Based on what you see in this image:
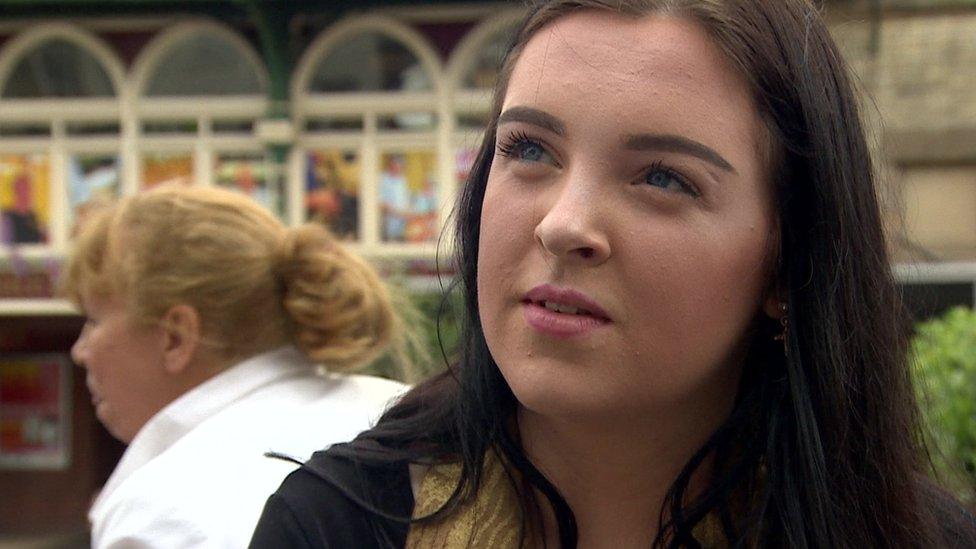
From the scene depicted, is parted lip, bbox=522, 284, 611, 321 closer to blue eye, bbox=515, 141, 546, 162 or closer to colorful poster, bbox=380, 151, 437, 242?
blue eye, bbox=515, 141, 546, 162

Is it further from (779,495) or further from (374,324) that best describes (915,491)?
(374,324)

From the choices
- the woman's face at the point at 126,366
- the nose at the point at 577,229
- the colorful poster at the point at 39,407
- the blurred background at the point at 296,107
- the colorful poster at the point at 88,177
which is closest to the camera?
the nose at the point at 577,229

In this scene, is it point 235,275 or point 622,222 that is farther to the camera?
point 235,275

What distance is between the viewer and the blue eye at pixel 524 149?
1.37 m

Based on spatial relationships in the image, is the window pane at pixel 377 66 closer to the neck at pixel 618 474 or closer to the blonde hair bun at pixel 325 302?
the blonde hair bun at pixel 325 302

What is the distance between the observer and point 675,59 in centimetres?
132

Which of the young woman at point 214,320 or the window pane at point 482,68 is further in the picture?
the window pane at point 482,68

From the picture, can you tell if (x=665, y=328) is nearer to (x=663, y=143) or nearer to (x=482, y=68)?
(x=663, y=143)

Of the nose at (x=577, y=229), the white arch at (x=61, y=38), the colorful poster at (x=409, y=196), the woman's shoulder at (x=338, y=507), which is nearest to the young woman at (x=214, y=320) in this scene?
the woman's shoulder at (x=338, y=507)

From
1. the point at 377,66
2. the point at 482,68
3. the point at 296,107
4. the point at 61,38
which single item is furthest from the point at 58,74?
the point at 482,68

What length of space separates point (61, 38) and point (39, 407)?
4239mm

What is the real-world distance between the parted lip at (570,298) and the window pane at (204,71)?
10.2m

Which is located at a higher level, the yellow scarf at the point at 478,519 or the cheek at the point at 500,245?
the cheek at the point at 500,245

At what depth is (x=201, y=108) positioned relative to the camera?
11078mm
